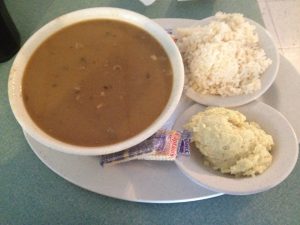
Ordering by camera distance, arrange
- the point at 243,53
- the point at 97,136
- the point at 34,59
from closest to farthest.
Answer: the point at 97,136 < the point at 34,59 < the point at 243,53

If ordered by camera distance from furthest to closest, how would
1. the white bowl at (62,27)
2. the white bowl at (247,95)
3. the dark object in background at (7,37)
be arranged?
the dark object in background at (7,37)
the white bowl at (247,95)
the white bowl at (62,27)

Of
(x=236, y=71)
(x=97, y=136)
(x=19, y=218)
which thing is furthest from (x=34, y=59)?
(x=236, y=71)

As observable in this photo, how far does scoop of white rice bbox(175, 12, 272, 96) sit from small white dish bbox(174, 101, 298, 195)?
0.25 feet

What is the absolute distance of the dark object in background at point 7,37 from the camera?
3.68ft

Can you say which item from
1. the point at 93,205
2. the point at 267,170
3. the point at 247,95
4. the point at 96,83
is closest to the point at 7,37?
the point at 96,83

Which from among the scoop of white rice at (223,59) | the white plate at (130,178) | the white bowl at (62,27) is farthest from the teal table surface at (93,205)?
the scoop of white rice at (223,59)

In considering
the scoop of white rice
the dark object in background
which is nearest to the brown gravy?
the scoop of white rice

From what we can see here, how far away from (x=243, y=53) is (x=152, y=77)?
11.9 inches

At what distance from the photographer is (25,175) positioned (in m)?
0.96

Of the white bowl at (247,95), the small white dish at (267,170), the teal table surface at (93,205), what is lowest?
the teal table surface at (93,205)

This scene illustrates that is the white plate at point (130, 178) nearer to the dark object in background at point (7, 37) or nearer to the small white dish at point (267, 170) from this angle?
the small white dish at point (267, 170)

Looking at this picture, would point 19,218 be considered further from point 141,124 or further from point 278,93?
point 278,93

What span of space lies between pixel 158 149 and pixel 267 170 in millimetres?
258

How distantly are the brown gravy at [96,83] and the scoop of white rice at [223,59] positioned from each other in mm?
125
